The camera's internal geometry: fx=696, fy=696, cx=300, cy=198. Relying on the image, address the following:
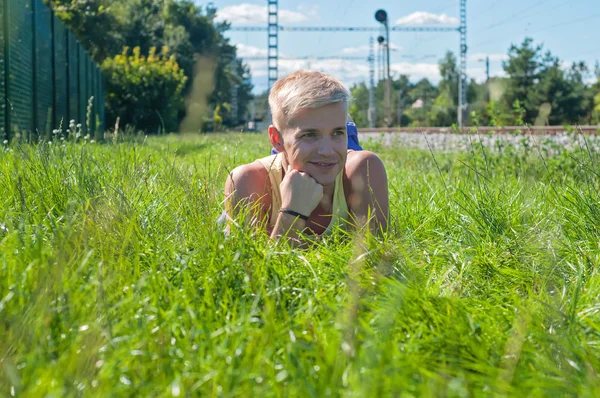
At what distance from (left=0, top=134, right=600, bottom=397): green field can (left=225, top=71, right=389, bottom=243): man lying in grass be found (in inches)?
10.6

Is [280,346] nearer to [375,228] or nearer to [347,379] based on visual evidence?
[347,379]

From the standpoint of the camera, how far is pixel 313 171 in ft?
9.82

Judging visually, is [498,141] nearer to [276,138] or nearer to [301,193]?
[276,138]

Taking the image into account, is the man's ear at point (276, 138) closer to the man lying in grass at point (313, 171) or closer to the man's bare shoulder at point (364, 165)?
the man lying in grass at point (313, 171)

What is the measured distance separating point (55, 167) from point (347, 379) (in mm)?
2333

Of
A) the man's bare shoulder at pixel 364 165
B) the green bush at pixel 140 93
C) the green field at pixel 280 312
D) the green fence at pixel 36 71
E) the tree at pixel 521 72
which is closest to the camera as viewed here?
the green field at pixel 280 312

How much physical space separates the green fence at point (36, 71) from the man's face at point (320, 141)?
2644 millimetres

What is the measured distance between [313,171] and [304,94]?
331mm

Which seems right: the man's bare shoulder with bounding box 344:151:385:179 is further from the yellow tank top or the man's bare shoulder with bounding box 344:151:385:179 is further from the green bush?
the green bush

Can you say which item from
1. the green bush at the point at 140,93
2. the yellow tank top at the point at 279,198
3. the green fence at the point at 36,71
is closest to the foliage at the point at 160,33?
the green bush at the point at 140,93

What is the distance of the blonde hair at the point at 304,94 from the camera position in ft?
9.68

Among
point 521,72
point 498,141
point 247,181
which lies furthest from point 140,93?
point 521,72

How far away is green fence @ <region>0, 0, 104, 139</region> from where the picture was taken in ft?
25.1

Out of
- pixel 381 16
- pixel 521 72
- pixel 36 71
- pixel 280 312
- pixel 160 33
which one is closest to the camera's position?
pixel 280 312
